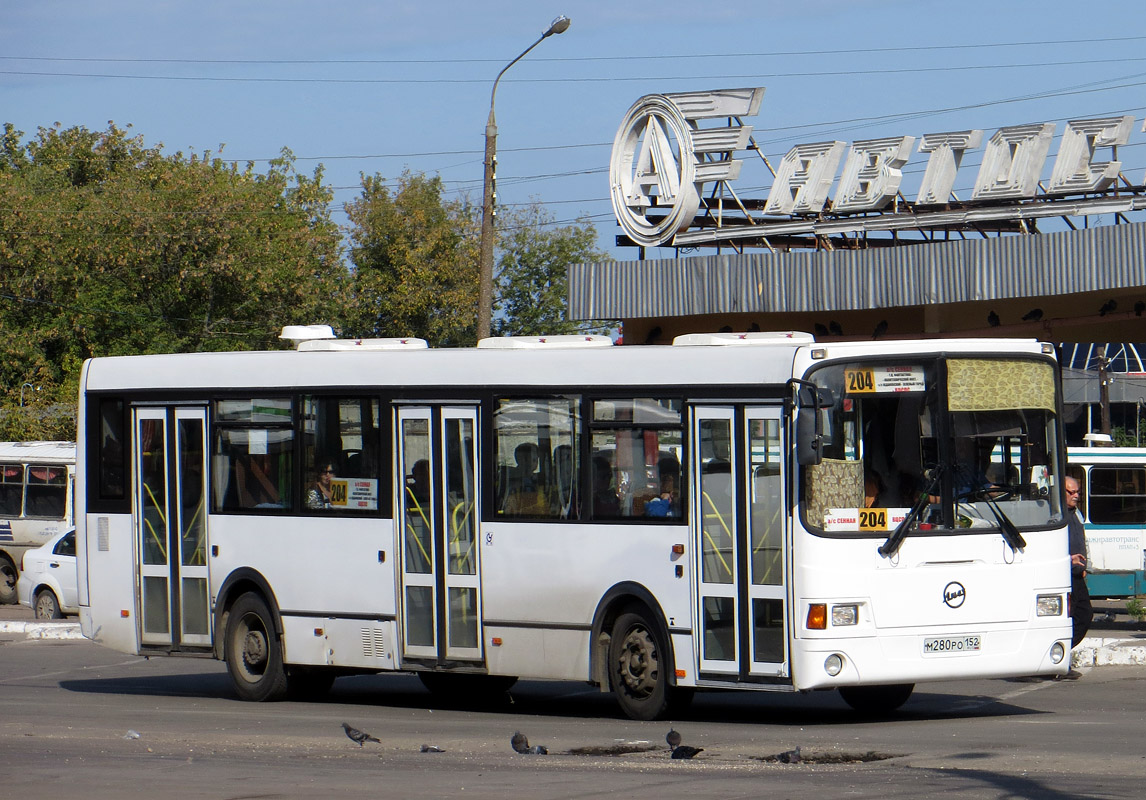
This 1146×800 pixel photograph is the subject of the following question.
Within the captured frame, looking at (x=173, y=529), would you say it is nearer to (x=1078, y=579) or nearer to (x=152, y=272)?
(x=1078, y=579)

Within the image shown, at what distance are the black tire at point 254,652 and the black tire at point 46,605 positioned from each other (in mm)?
13051

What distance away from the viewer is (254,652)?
14867 millimetres

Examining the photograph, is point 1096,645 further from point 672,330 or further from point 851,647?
point 672,330

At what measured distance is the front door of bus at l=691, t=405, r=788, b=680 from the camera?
11.5m

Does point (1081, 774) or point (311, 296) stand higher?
point (311, 296)

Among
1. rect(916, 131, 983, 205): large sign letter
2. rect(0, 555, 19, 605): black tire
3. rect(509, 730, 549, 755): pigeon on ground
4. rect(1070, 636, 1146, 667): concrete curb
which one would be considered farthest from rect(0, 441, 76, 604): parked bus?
rect(509, 730, 549, 755): pigeon on ground

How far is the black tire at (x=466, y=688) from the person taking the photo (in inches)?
580

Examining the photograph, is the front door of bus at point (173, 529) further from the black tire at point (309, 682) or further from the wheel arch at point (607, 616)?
the wheel arch at point (607, 616)

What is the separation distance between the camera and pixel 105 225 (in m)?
58.2

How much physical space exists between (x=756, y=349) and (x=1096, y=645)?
6467mm

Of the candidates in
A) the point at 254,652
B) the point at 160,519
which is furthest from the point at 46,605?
the point at 254,652

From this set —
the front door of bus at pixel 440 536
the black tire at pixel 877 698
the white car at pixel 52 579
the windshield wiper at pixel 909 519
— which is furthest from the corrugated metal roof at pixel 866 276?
the front door of bus at pixel 440 536

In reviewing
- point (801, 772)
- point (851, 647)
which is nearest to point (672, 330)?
point (851, 647)

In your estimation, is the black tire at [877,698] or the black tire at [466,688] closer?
the black tire at [877,698]
